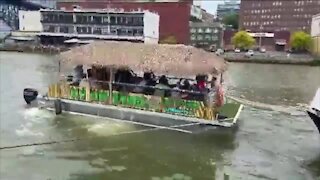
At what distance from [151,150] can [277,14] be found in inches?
4916

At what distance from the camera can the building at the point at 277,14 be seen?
12834 centimetres

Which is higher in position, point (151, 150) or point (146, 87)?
point (146, 87)

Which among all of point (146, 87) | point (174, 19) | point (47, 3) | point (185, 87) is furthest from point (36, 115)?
point (47, 3)

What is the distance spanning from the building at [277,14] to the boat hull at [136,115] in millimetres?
116541

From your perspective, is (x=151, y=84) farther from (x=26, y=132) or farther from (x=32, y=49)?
(x=32, y=49)

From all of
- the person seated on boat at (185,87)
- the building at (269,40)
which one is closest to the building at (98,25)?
the building at (269,40)

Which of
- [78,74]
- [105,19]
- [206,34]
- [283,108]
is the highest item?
[105,19]

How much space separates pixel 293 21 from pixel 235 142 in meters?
122

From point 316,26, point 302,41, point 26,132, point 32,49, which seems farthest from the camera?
point 316,26

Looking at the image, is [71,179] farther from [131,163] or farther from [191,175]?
[191,175]

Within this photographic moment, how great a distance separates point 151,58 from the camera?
57.4 ft

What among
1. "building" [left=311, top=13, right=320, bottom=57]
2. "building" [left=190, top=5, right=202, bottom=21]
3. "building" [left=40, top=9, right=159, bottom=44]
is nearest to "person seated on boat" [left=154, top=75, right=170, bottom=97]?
"building" [left=40, top=9, right=159, bottom=44]

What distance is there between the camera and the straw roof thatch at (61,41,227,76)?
16844mm

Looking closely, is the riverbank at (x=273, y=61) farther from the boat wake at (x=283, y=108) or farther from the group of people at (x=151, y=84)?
the group of people at (x=151, y=84)
